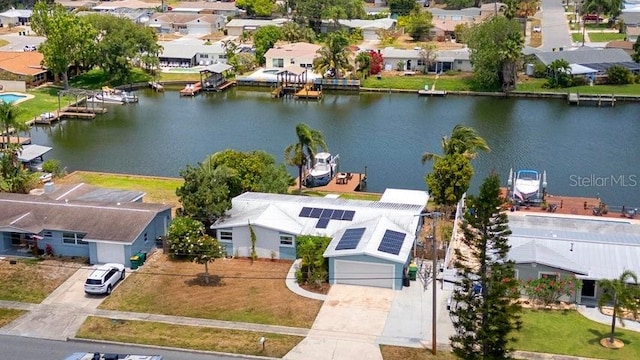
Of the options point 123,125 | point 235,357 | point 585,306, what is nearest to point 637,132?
point 585,306

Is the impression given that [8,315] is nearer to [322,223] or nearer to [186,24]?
[322,223]

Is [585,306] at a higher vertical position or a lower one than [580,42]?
lower

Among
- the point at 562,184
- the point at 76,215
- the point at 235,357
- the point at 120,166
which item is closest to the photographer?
the point at 235,357

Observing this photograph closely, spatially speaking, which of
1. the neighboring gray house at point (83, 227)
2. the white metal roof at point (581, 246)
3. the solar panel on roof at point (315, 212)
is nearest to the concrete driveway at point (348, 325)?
the solar panel on roof at point (315, 212)

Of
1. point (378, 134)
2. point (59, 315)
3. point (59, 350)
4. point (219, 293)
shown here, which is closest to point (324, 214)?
point (219, 293)

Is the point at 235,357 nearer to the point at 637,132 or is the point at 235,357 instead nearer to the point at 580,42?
the point at 637,132

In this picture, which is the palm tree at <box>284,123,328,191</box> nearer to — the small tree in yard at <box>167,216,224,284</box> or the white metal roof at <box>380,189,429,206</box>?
the white metal roof at <box>380,189,429,206</box>
